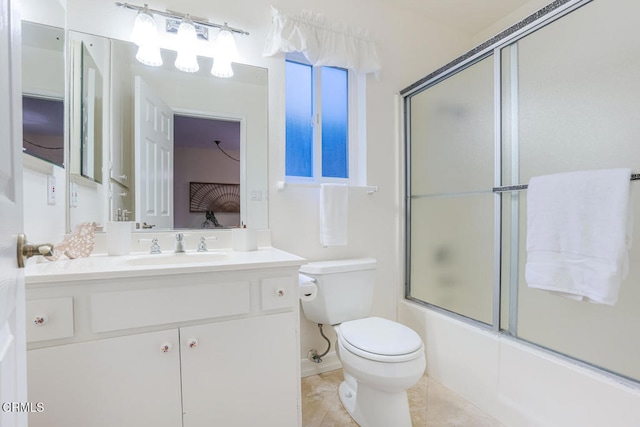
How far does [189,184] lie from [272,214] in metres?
0.47

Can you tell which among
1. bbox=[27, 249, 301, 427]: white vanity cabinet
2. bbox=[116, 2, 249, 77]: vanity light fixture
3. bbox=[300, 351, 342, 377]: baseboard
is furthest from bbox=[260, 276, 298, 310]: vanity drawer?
bbox=[116, 2, 249, 77]: vanity light fixture

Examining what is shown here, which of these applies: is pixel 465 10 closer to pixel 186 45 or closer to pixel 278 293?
pixel 186 45

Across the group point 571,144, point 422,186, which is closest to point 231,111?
point 422,186

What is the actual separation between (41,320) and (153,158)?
891 millimetres

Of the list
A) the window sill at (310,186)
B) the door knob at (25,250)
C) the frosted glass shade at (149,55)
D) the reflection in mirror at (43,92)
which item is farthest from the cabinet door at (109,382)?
the frosted glass shade at (149,55)

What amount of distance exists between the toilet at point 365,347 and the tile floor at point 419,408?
0.08 metres

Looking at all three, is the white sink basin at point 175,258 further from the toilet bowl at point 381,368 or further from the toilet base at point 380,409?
the toilet base at point 380,409

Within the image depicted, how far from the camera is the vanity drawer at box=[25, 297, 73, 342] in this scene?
866mm

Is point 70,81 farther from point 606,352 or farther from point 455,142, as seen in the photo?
point 606,352

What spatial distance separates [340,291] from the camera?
1.65 meters

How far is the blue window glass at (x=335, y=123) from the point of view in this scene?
2008mm

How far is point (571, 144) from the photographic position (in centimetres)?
133

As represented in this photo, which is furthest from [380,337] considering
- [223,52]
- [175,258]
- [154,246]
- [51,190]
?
[223,52]

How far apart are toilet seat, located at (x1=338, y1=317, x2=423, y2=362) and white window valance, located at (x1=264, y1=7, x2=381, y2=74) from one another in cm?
151
